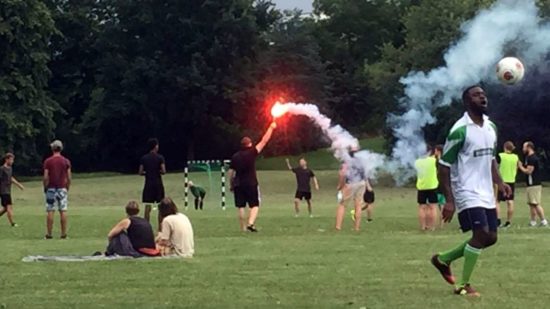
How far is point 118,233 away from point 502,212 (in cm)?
1692

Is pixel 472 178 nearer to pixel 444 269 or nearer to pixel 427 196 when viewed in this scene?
pixel 444 269

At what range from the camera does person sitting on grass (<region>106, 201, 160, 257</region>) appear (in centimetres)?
1531

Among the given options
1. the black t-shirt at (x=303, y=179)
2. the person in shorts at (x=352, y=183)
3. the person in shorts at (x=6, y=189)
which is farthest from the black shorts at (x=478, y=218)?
the black t-shirt at (x=303, y=179)

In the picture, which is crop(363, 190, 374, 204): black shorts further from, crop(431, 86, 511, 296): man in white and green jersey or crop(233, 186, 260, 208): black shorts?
crop(431, 86, 511, 296): man in white and green jersey

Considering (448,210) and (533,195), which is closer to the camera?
(448,210)

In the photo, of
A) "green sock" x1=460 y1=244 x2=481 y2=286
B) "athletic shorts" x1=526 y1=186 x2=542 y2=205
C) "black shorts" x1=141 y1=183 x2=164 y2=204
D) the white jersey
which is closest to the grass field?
"green sock" x1=460 y1=244 x2=481 y2=286

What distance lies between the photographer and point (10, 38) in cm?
6316

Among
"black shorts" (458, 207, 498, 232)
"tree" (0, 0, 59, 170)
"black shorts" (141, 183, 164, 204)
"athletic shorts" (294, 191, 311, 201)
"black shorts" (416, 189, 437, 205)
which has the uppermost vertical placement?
"tree" (0, 0, 59, 170)

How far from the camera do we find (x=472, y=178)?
10867 millimetres

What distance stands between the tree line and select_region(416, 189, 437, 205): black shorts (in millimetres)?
41186

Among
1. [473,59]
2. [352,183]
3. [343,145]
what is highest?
[473,59]

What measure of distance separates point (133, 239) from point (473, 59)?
12562 mm

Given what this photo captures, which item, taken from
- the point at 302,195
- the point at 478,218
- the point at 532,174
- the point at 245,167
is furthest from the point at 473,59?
the point at 478,218

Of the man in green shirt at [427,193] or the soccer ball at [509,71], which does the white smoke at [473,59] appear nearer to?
the man in green shirt at [427,193]
